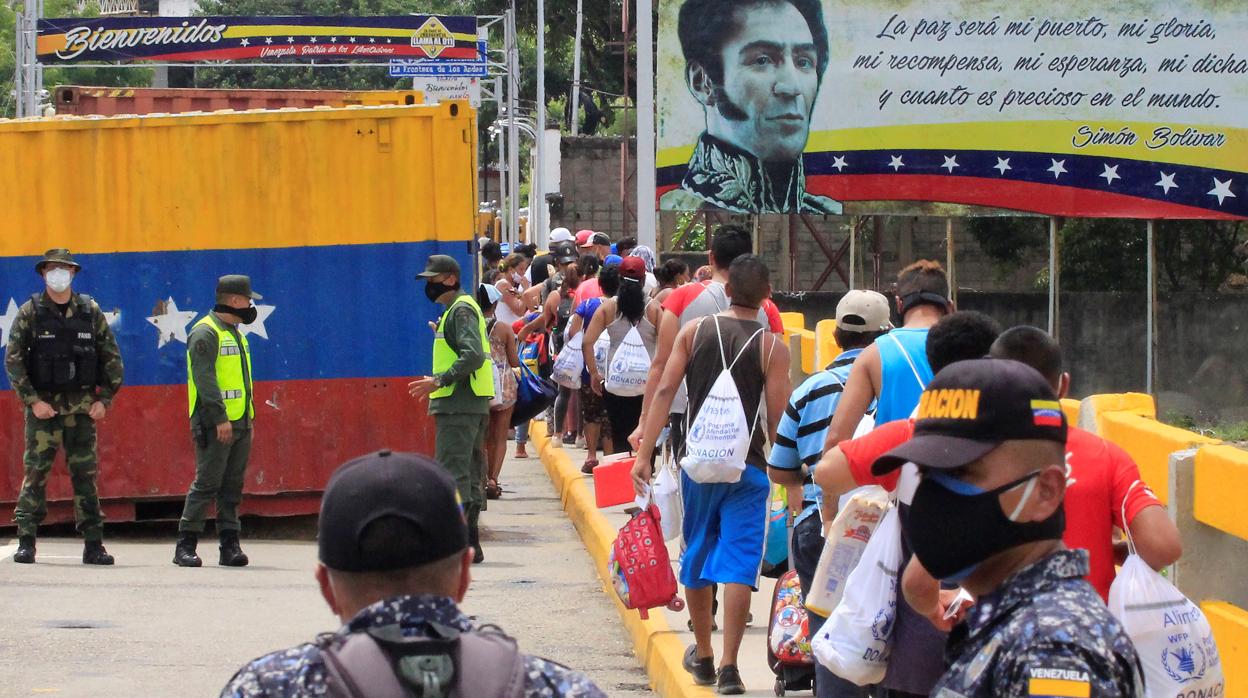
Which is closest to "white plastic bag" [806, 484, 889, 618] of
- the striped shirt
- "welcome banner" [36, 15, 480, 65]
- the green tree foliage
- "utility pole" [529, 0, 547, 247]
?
the striped shirt

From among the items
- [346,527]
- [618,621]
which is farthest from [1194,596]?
[618,621]

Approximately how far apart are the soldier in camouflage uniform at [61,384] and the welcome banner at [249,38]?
72.7ft

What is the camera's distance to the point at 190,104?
60.4ft

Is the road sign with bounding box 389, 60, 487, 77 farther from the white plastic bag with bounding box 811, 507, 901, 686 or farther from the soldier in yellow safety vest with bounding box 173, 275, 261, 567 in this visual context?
the white plastic bag with bounding box 811, 507, 901, 686

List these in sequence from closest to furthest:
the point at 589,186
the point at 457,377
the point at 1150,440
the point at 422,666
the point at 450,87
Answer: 1. the point at 422,666
2. the point at 1150,440
3. the point at 457,377
4. the point at 450,87
5. the point at 589,186

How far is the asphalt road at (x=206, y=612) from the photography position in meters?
7.94

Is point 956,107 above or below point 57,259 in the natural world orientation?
above

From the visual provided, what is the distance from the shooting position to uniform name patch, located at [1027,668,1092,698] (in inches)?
89.9

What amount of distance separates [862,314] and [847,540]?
1544 millimetres

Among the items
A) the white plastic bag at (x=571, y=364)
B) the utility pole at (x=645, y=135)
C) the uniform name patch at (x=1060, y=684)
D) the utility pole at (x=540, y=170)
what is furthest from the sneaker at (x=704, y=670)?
the utility pole at (x=540, y=170)

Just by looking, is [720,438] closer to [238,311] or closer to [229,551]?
[238,311]

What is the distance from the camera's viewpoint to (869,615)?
13.3 ft

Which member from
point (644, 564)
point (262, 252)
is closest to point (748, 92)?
point (262, 252)

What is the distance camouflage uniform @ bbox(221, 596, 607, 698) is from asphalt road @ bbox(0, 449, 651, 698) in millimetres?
5519
